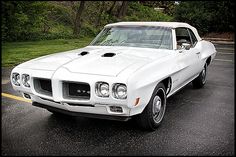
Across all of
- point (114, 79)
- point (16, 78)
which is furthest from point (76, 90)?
point (16, 78)

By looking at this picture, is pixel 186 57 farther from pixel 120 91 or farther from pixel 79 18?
pixel 79 18

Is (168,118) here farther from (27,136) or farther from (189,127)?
(27,136)

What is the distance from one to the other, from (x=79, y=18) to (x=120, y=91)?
14.4 metres

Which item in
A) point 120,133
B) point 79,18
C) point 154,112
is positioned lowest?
point 79,18

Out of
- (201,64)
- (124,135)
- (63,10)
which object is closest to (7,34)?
(63,10)

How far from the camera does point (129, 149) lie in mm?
3648

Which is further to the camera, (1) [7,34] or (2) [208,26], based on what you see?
(2) [208,26]

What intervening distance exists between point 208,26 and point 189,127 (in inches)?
670

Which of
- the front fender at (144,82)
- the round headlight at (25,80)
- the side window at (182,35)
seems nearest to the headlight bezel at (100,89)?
the front fender at (144,82)

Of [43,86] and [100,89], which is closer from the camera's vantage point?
[100,89]

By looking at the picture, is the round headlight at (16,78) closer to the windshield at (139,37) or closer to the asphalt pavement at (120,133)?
the asphalt pavement at (120,133)

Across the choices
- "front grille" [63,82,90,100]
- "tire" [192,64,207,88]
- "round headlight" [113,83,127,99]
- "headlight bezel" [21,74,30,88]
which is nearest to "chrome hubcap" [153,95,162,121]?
"round headlight" [113,83,127,99]

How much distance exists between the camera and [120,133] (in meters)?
4.11

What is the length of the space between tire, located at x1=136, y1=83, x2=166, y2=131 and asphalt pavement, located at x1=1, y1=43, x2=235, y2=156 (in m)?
0.10
